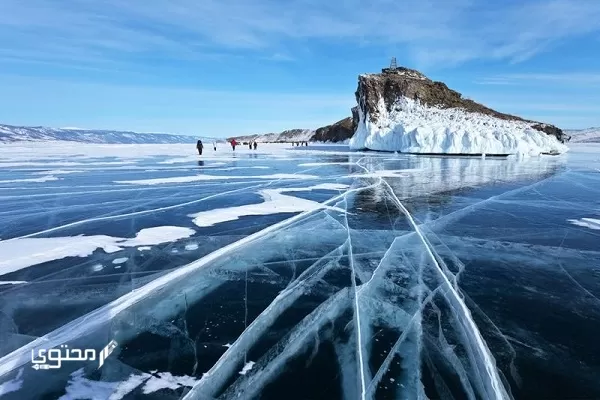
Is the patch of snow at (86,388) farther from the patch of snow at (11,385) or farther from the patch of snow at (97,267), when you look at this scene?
the patch of snow at (97,267)

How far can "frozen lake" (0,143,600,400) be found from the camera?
2.63 metres

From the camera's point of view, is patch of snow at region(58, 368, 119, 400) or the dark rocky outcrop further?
the dark rocky outcrop

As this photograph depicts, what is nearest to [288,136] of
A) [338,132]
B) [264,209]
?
[338,132]

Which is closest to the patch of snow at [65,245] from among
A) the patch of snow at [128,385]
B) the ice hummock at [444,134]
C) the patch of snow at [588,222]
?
the patch of snow at [128,385]

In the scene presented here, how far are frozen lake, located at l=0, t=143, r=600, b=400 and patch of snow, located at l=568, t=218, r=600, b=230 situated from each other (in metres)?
0.09

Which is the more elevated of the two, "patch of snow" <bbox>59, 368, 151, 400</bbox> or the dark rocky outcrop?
the dark rocky outcrop

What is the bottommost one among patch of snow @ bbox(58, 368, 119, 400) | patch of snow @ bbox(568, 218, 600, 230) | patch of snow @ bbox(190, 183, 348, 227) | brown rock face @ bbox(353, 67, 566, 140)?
patch of snow @ bbox(58, 368, 119, 400)

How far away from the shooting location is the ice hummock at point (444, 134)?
34.2 m

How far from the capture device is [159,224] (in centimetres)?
701

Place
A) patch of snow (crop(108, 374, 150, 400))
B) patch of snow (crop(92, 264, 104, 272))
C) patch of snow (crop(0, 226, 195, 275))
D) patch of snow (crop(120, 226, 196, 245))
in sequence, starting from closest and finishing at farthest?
patch of snow (crop(108, 374, 150, 400)) < patch of snow (crop(92, 264, 104, 272)) < patch of snow (crop(0, 226, 195, 275)) < patch of snow (crop(120, 226, 196, 245))

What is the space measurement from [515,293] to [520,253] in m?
1.61

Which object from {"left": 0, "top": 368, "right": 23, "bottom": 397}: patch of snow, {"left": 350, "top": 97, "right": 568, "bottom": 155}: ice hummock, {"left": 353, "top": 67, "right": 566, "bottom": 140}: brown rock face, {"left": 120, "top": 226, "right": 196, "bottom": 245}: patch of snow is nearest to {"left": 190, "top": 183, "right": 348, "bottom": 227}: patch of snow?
{"left": 120, "top": 226, "right": 196, "bottom": 245}: patch of snow

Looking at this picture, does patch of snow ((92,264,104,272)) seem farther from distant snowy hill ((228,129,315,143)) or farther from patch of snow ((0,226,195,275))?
distant snowy hill ((228,129,315,143))

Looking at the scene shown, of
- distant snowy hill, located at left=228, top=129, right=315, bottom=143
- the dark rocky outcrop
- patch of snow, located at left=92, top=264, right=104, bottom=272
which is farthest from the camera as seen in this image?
distant snowy hill, located at left=228, top=129, right=315, bottom=143
